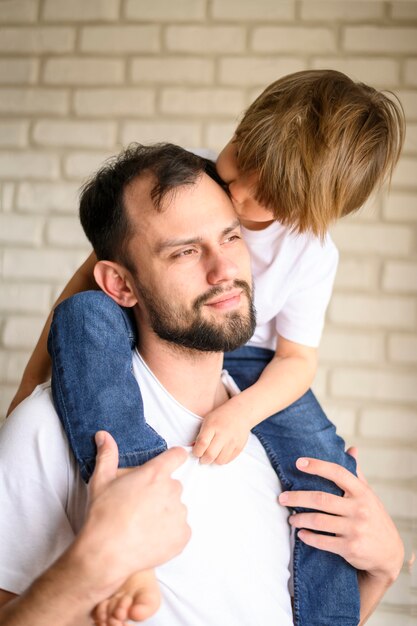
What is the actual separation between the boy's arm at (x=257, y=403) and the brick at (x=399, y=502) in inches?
31.7

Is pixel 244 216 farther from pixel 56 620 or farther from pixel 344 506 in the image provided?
pixel 56 620

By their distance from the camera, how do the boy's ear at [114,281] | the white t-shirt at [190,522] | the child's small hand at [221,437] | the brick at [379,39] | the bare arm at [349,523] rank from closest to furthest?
the white t-shirt at [190,522], the child's small hand at [221,437], the bare arm at [349,523], the boy's ear at [114,281], the brick at [379,39]

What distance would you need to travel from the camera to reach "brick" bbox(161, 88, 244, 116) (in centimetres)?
228

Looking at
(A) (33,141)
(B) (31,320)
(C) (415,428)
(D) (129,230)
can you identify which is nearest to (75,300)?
(D) (129,230)

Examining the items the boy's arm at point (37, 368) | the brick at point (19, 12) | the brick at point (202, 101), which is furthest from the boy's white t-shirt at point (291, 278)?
the brick at point (19, 12)

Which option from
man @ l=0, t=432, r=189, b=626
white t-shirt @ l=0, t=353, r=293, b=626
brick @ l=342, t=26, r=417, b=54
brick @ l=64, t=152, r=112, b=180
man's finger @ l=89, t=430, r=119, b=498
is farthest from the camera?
brick @ l=64, t=152, r=112, b=180

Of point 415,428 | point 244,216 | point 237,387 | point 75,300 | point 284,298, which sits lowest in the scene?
point 415,428

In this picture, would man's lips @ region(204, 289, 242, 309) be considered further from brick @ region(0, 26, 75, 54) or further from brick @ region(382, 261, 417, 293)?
brick @ region(0, 26, 75, 54)

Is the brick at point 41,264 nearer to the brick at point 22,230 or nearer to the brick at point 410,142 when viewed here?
the brick at point 22,230

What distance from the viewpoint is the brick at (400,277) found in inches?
88.6

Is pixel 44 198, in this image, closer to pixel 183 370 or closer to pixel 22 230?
pixel 22 230

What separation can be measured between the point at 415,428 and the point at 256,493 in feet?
3.32

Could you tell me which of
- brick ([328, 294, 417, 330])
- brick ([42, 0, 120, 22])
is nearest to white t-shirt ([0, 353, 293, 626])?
brick ([328, 294, 417, 330])

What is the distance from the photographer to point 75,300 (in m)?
1.36
